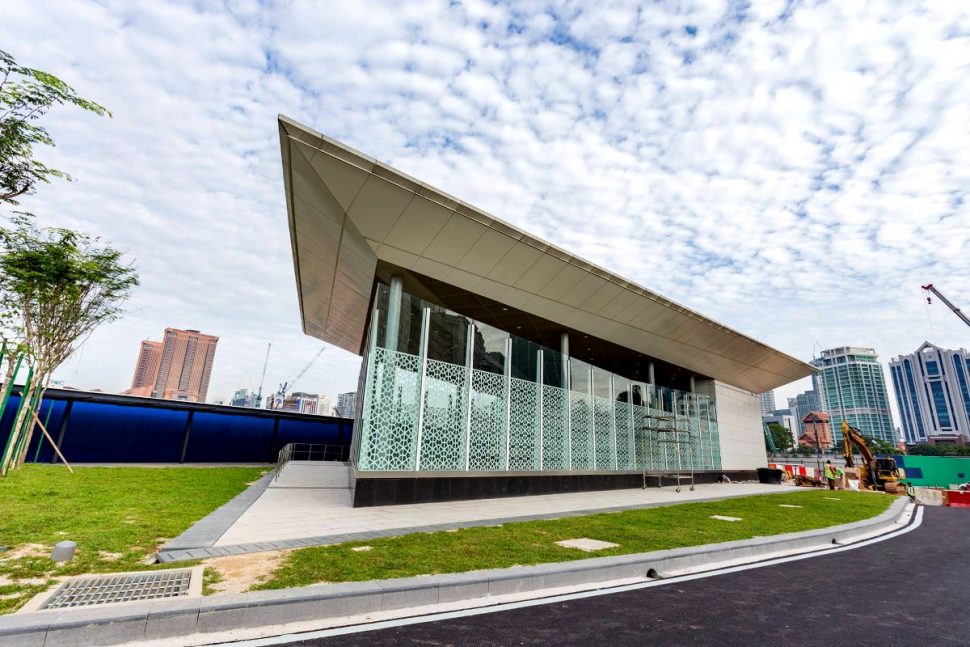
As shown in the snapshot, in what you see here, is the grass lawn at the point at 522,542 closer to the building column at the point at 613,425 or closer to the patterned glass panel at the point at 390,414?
the patterned glass panel at the point at 390,414

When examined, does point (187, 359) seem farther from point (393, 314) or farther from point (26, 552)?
point (26, 552)

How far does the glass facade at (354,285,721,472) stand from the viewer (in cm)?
1105

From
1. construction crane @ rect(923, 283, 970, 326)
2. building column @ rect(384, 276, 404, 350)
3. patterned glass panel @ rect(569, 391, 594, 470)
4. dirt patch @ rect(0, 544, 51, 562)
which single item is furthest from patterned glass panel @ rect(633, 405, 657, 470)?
construction crane @ rect(923, 283, 970, 326)

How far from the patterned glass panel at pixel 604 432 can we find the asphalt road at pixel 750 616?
33.0ft

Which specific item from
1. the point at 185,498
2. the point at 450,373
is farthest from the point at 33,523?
the point at 450,373

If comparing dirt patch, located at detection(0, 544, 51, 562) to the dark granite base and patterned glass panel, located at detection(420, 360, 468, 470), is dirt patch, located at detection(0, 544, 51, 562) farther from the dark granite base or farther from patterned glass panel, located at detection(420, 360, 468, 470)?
patterned glass panel, located at detection(420, 360, 468, 470)

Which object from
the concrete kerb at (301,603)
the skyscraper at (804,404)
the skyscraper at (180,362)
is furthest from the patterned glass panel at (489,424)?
the skyscraper at (804,404)

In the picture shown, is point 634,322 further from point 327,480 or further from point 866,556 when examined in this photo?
point 327,480

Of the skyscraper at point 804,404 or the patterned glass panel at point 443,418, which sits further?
the skyscraper at point 804,404

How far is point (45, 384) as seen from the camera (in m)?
14.6

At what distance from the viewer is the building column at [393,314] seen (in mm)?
11536

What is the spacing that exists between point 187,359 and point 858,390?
18472 cm

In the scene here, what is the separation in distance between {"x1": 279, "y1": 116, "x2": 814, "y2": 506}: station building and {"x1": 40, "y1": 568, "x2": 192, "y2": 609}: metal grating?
19.4 ft

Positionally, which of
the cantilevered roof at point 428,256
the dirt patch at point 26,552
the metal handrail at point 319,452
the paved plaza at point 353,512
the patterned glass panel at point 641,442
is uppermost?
the cantilevered roof at point 428,256
